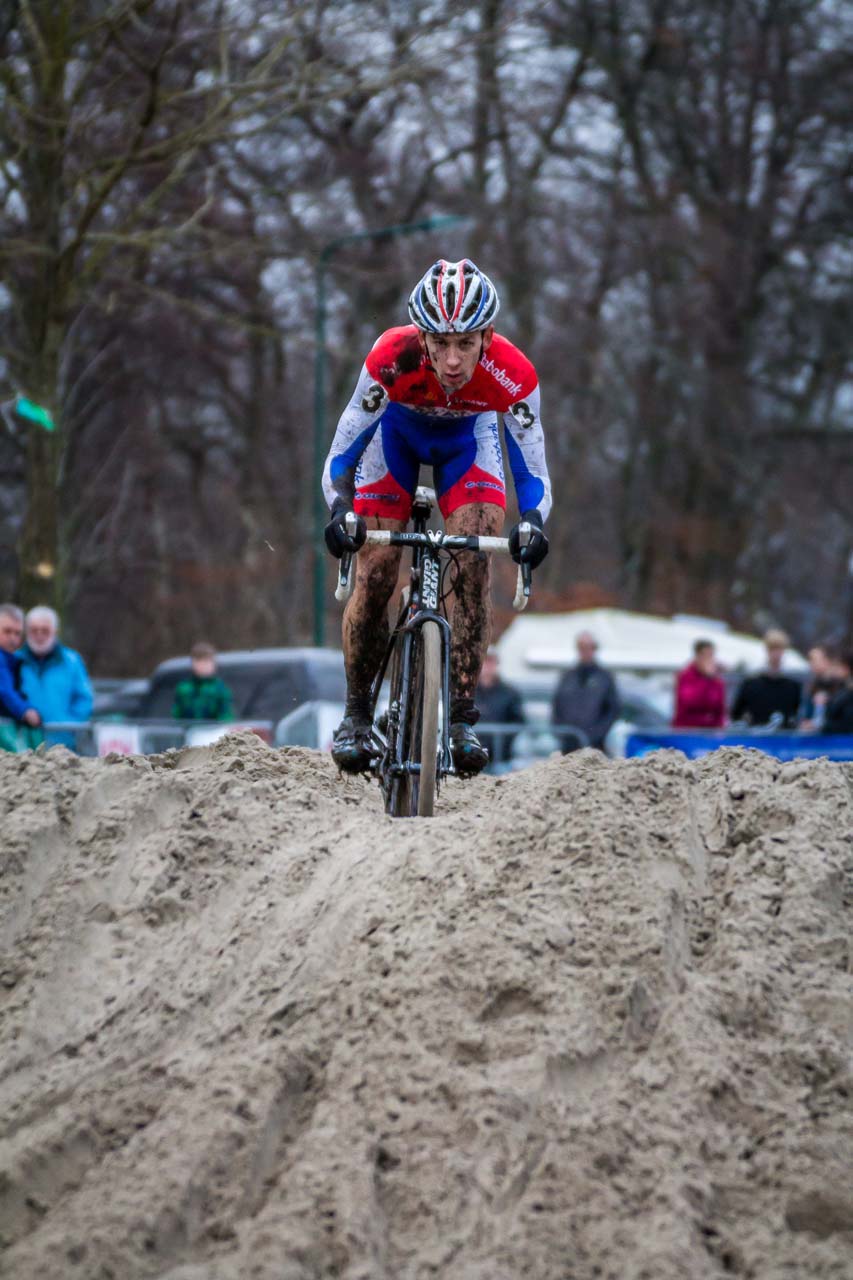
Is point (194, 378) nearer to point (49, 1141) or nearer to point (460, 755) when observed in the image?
point (460, 755)

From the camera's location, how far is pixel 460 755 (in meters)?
6.62

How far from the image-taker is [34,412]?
50.6 ft

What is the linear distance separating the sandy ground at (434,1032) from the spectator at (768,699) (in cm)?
821

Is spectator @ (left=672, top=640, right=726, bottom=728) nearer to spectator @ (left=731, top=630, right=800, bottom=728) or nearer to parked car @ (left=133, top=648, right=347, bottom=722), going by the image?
spectator @ (left=731, top=630, right=800, bottom=728)

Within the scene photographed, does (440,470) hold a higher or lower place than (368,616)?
higher

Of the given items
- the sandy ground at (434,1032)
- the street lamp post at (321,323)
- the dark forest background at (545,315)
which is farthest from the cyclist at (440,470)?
the street lamp post at (321,323)

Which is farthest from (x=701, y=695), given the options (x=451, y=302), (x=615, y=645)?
(x=615, y=645)

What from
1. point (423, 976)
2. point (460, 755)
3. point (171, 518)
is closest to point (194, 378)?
point (171, 518)

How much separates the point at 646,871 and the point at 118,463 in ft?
83.7

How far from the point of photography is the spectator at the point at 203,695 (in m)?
13.2

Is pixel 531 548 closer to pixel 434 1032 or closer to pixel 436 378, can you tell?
pixel 436 378

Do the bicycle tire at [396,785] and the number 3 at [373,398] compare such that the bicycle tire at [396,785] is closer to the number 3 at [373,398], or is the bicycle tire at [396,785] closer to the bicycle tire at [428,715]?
the bicycle tire at [428,715]

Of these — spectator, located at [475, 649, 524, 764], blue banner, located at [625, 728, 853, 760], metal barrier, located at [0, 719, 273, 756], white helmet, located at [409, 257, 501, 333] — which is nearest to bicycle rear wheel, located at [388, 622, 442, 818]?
white helmet, located at [409, 257, 501, 333]

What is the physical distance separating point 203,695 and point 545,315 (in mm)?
20847
